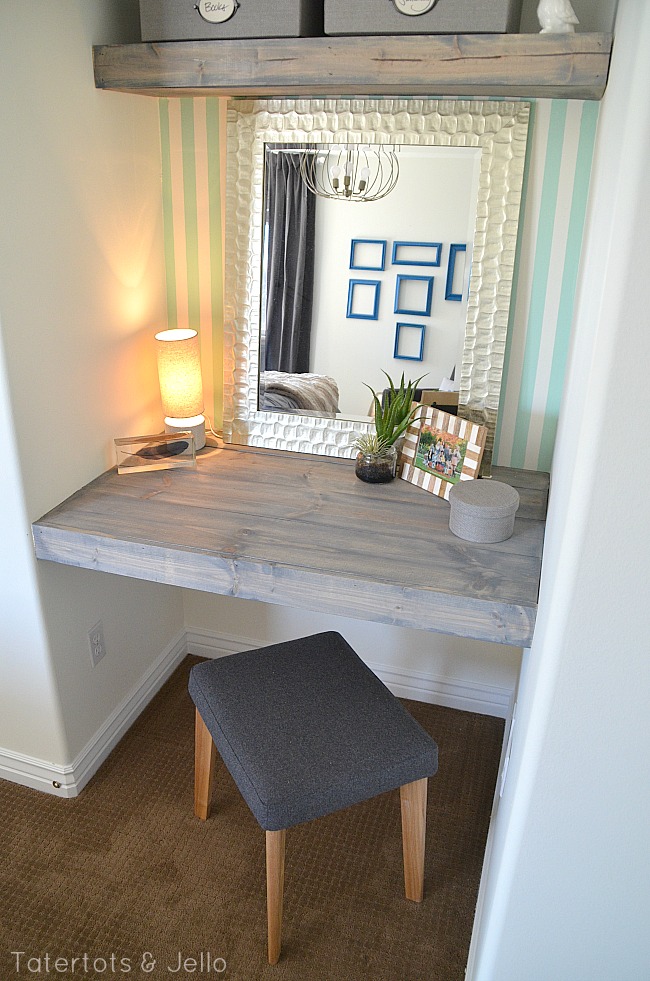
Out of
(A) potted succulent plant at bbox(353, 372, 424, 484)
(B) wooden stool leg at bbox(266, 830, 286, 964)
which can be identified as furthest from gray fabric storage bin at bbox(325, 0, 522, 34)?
(B) wooden stool leg at bbox(266, 830, 286, 964)

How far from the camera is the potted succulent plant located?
196 cm

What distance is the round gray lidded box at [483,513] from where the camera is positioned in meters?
1.66

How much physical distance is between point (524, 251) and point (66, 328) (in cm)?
109

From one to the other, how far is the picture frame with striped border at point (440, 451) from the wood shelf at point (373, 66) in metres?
0.73

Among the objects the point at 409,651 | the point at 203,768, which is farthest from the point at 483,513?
the point at 203,768

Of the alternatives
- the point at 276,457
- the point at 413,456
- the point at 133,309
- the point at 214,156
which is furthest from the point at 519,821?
the point at 214,156

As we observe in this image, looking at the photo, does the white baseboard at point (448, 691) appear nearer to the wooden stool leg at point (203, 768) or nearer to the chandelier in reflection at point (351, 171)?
the wooden stool leg at point (203, 768)

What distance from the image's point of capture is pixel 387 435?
77.7 inches

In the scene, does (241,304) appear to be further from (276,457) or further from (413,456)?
(413,456)

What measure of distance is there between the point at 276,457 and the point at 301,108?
87cm

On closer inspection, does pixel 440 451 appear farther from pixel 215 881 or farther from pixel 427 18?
pixel 215 881

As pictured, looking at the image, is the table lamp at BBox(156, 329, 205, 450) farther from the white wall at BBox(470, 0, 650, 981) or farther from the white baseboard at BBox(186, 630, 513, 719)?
the white wall at BBox(470, 0, 650, 981)

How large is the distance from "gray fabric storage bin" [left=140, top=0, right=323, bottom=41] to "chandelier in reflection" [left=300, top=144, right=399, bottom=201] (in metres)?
0.27

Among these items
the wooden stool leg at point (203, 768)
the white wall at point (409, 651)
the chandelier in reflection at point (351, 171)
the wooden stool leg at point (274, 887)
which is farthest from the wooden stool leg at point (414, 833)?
the chandelier in reflection at point (351, 171)
